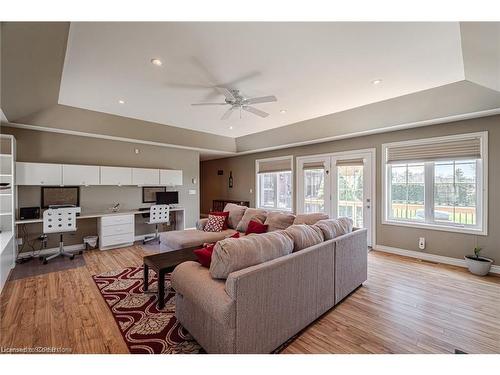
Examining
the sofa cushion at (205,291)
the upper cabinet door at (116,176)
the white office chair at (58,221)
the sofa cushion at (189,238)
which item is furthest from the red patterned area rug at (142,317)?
the upper cabinet door at (116,176)

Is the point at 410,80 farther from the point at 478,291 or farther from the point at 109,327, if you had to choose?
the point at 109,327

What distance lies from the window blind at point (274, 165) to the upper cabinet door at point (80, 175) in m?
4.20

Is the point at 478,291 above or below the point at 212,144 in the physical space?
below

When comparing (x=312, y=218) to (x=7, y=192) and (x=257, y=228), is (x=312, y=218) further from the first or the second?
(x=7, y=192)

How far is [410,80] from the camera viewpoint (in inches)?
120

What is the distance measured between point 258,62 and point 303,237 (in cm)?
204

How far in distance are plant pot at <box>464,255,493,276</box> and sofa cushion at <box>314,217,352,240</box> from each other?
2.15 metres

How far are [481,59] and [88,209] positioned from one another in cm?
654

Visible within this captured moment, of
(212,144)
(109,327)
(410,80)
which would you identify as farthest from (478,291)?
(212,144)

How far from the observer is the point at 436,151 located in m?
3.96

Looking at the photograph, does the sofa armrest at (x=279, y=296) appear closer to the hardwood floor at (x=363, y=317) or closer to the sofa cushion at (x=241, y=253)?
the sofa cushion at (x=241, y=253)

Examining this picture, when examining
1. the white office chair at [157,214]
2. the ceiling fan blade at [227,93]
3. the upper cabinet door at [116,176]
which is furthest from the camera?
the white office chair at [157,214]

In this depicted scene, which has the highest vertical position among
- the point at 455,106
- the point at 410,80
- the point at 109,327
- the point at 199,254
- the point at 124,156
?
the point at 410,80

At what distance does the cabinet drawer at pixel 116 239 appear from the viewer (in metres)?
4.61
